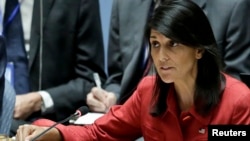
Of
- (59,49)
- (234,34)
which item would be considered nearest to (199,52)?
(234,34)

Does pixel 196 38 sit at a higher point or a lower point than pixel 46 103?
higher

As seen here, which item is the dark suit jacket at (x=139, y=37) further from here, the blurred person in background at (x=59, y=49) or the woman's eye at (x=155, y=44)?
the woman's eye at (x=155, y=44)

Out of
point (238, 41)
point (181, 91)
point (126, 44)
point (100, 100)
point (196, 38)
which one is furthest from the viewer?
point (126, 44)

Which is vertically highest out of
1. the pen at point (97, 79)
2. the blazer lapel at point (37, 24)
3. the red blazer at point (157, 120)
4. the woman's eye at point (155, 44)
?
the woman's eye at point (155, 44)

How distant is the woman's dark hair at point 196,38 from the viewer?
6.62 feet

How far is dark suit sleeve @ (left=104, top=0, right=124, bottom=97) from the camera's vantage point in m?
3.22

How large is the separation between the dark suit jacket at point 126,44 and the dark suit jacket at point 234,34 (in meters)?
0.41

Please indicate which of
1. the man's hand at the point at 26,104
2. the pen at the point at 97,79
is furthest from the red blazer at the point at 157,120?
the pen at the point at 97,79

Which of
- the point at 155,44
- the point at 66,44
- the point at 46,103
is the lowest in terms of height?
the point at 46,103

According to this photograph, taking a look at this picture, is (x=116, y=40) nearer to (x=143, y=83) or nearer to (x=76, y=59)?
(x=76, y=59)

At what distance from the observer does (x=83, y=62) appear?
3250 mm

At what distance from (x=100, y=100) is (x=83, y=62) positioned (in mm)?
305

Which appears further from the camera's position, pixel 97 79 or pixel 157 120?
pixel 97 79

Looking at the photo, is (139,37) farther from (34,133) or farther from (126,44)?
(34,133)
